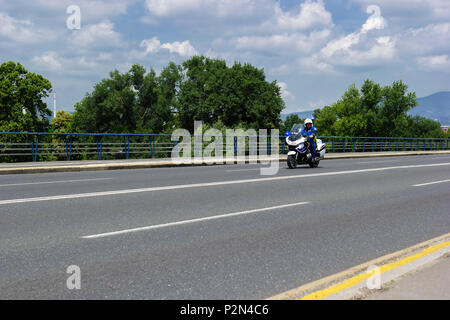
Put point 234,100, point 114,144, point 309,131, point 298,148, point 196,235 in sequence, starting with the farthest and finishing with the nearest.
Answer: point 234,100 → point 114,144 → point 298,148 → point 309,131 → point 196,235

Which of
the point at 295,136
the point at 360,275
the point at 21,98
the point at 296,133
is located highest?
the point at 21,98

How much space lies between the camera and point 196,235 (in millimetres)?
6172

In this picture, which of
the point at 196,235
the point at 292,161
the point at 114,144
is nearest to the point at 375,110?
the point at 114,144

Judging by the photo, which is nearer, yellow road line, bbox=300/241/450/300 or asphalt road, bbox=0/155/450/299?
yellow road line, bbox=300/241/450/300

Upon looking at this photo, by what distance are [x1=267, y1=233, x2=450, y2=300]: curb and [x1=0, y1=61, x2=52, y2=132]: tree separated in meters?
47.1

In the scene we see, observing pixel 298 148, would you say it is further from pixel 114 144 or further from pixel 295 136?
pixel 114 144

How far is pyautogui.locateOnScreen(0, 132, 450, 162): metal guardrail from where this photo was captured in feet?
68.7

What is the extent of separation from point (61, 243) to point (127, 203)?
3.15 metres

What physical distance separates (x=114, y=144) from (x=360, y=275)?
23.5 m

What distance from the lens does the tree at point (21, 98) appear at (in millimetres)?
46969

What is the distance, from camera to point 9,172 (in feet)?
54.0

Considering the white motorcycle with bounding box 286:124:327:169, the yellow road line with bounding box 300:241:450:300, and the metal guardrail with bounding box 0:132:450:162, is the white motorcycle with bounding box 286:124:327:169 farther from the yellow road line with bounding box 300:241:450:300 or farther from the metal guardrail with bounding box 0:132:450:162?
the yellow road line with bounding box 300:241:450:300

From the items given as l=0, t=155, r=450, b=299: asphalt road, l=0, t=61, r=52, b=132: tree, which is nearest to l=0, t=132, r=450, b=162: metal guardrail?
l=0, t=61, r=52, b=132: tree
